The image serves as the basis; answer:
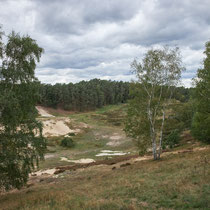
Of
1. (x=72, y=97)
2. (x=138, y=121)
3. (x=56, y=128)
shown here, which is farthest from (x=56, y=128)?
(x=72, y=97)

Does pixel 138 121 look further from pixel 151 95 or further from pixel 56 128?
pixel 56 128

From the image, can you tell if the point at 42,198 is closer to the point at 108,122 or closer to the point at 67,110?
the point at 108,122

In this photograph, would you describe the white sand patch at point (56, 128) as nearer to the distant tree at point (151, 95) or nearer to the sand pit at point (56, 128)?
the sand pit at point (56, 128)

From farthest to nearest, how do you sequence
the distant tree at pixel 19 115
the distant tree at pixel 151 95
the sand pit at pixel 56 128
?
the sand pit at pixel 56 128, the distant tree at pixel 151 95, the distant tree at pixel 19 115

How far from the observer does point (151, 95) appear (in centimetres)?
2669

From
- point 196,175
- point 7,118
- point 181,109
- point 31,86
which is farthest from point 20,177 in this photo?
point 181,109

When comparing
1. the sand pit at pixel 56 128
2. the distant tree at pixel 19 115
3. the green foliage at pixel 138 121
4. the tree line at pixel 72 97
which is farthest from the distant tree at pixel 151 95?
the tree line at pixel 72 97

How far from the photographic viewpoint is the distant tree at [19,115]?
14.4 metres

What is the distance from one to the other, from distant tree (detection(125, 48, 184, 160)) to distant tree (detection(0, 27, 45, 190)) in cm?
1349

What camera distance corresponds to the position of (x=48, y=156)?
45.8 meters

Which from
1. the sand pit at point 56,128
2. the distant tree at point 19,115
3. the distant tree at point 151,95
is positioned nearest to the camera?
the distant tree at point 19,115

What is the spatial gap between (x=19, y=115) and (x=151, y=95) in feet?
56.7

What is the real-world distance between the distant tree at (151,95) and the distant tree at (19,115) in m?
13.5

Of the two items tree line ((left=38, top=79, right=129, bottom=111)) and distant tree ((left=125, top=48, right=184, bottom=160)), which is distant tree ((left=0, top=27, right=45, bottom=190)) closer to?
distant tree ((left=125, top=48, right=184, bottom=160))
